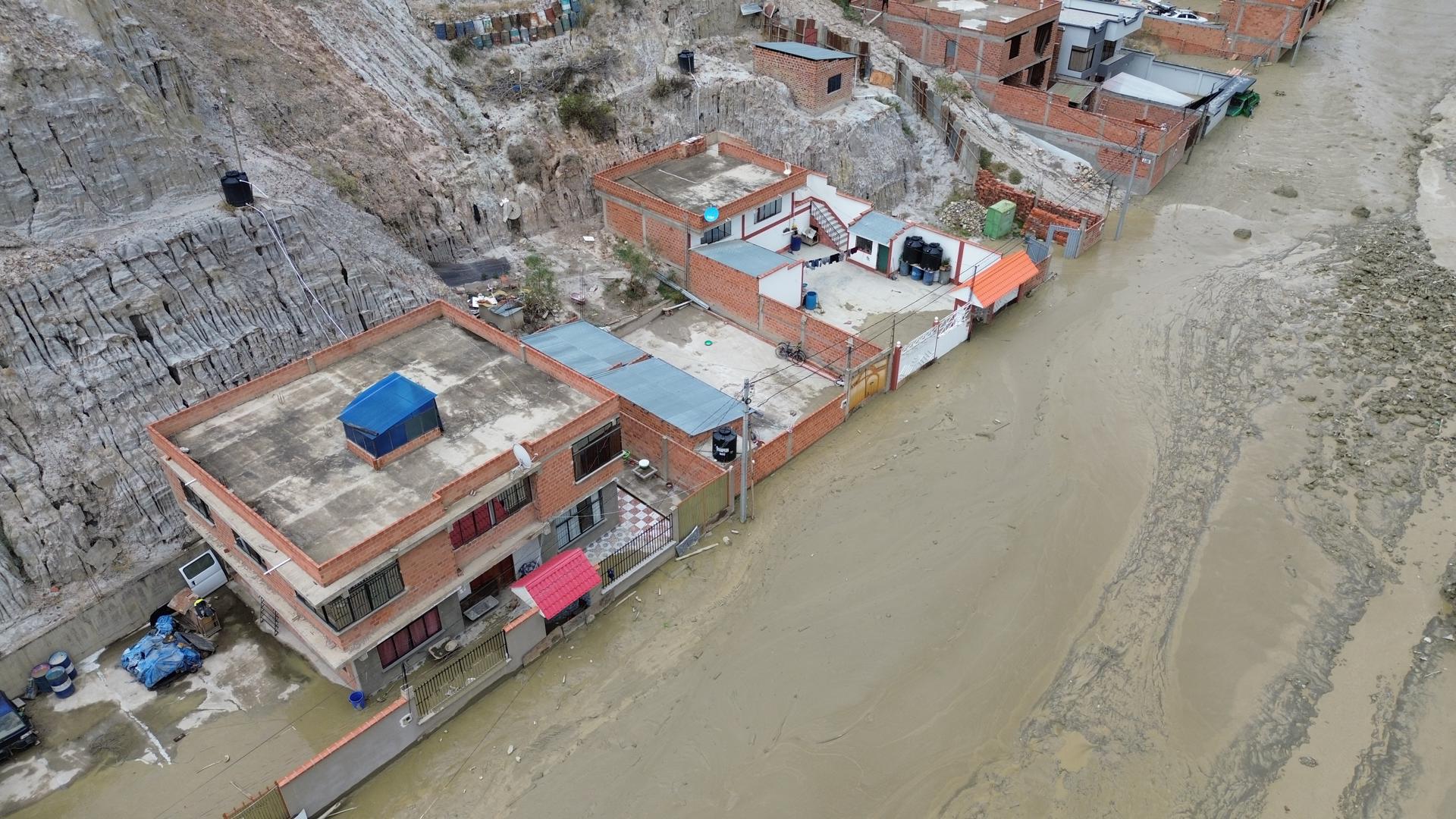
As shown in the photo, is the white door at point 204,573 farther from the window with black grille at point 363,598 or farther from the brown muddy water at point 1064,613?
the window with black grille at point 363,598

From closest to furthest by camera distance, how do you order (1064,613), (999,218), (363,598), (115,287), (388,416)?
(363,598) < (388,416) < (1064,613) < (115,287) < (999,218)

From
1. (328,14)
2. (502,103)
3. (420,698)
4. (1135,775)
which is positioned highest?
(328,14)

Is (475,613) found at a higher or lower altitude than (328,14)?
lower

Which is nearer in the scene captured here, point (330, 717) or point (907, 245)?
point (330, 717)

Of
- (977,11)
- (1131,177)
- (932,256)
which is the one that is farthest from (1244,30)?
(932,256)

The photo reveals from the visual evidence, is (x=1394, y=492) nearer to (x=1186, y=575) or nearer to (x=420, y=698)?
(x=1186, y=575)

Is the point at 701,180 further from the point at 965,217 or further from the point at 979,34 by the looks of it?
the point at 979,34

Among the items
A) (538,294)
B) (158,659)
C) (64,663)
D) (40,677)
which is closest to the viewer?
(40,677)

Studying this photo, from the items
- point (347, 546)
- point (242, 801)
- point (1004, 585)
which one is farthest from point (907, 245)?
point (242, 801)
